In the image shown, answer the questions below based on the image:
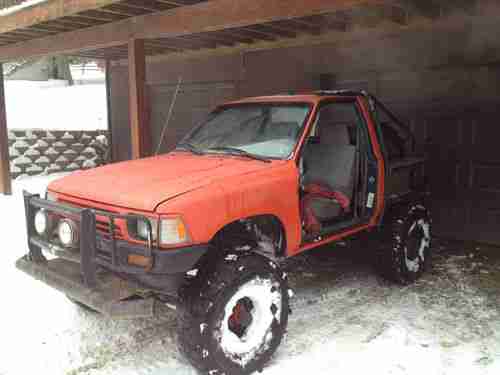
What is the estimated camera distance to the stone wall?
519 inches

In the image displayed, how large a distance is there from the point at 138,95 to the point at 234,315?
4.35 meters

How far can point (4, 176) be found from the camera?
10047 millimetres

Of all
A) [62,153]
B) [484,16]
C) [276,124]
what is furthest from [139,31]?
[62,153]

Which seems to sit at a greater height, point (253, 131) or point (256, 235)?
point (253, 131)

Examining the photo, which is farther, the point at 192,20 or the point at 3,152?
the point at 3,152

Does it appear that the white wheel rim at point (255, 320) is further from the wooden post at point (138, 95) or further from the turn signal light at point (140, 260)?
the wooden post at point (138, 95)

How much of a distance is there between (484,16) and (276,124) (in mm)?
3865

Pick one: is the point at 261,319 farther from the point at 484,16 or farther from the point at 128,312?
the point at 484,16

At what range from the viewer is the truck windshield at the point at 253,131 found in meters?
4.02

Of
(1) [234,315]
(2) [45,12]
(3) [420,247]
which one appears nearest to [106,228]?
(1) [234,315]

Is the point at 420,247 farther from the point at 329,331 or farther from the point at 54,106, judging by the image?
the point at 54,106

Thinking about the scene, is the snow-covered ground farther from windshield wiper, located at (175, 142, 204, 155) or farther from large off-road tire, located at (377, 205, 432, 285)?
large off-road tire, located at (377, 205, 432, 285)

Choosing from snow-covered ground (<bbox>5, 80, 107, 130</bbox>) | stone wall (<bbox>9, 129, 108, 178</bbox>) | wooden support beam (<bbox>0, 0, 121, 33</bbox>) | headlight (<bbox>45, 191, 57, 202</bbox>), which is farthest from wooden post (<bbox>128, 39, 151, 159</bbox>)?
snow-covered ground (<bbox>5, 80, 107, 130</bbox>)

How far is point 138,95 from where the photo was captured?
682 centimetres
